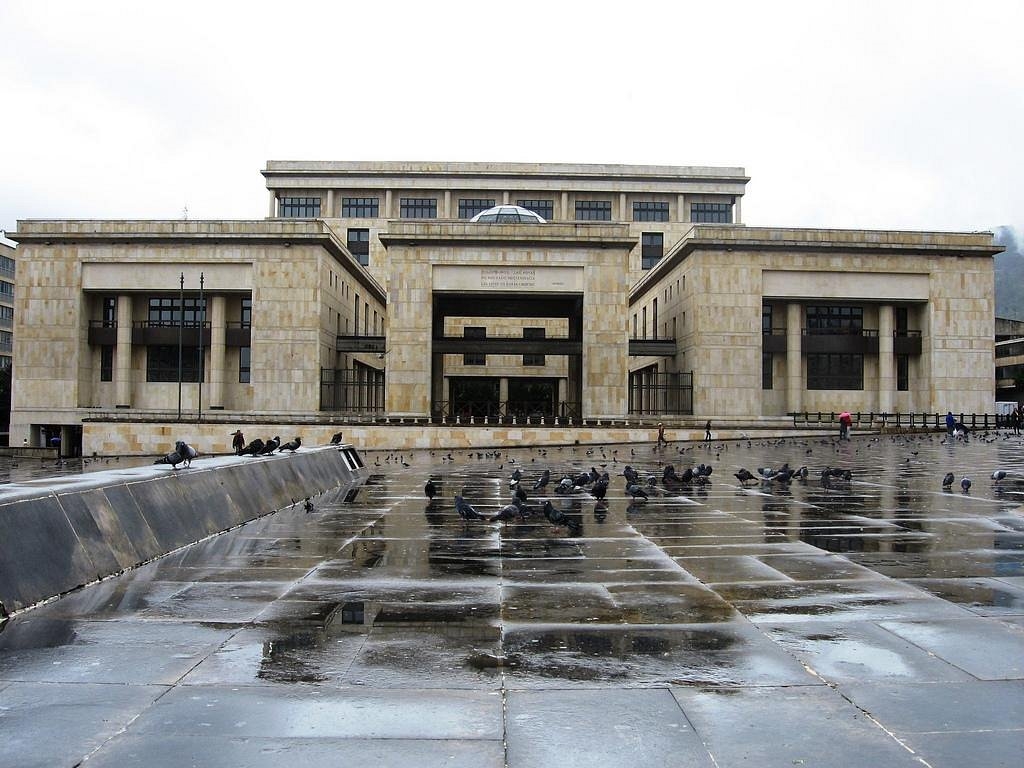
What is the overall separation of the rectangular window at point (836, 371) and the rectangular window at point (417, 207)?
43.3m

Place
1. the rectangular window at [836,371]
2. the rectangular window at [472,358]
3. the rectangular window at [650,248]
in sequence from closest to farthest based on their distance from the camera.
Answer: the rectangular window at [836,371] → the rectangular window at [472,358] → the rectangular window at [650,248]

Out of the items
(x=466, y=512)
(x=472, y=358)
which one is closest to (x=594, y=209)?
(x=472, y=358)

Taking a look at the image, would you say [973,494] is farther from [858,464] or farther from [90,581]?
[90,581]

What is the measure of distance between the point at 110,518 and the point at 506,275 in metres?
45.8

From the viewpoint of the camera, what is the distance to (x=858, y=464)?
2455 centimetres

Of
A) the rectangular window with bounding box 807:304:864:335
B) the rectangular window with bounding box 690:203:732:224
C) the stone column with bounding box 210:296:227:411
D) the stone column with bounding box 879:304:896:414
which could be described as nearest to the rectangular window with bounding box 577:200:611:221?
the rectangular window with bounding box 690:203:732:224

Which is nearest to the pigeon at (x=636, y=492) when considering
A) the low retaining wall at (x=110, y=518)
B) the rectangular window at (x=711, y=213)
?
the low retaining wall at (x=110, y=518)

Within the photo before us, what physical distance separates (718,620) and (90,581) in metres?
4.88

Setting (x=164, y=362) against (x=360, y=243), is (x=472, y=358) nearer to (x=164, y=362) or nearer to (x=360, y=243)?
(x=360, y=243)

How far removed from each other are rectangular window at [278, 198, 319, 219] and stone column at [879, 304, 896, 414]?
5476cm

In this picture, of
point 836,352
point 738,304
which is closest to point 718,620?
point 738,304

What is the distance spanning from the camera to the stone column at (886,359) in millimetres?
56688

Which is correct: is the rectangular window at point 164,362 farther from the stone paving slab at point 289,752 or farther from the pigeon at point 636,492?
the stone paving slab at point 289,752

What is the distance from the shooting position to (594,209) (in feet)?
288
